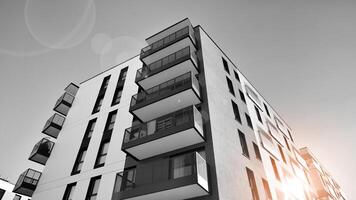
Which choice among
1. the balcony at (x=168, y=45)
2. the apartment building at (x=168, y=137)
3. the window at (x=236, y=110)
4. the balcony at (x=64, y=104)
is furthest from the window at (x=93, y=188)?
the window at (x=236, y=110)

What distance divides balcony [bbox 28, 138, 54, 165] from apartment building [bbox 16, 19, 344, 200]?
0.28ft

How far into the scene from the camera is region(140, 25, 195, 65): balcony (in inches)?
694

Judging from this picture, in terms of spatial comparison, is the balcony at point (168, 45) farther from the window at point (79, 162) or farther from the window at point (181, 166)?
the window at point (181, 166)

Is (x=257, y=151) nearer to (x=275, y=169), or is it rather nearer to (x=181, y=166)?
(x=275, y=169)

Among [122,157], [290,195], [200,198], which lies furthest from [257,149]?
[122,157]

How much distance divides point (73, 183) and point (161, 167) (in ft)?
24.9

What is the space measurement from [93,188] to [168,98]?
7711 mm

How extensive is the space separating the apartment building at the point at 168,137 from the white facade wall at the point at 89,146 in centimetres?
9

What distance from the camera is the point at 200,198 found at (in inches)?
403

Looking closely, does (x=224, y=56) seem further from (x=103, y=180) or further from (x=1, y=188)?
(x=1, y=188)

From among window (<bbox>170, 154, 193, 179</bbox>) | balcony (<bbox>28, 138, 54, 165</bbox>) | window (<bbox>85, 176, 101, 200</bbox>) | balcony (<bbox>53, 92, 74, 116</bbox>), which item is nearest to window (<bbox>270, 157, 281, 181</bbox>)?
window (<bbox>170, 154, 193, 179</bbox>)

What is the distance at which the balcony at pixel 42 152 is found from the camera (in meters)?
18.4

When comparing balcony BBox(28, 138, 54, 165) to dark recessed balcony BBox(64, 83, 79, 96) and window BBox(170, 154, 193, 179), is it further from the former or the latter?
window BBox(170, 154, 193, 179)

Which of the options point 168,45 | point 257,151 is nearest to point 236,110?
point 257,151
